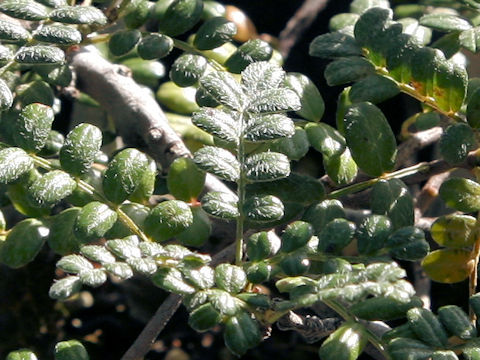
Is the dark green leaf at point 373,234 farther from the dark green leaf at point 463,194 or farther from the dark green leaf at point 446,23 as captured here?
the dark green leaf at point 446,23

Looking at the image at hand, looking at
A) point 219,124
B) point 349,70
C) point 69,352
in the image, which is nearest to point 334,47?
point 349,70

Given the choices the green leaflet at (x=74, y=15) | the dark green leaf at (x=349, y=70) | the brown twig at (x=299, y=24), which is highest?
the dark green leaf at (x=349, y=70)

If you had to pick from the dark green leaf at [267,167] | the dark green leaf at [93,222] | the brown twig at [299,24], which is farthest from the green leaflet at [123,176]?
the brown twig at [299,24]

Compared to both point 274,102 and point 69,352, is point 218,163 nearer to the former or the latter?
point 274,102

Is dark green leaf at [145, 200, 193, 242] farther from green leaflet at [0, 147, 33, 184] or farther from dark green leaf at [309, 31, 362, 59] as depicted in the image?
dark green leaf at [309, 31, 362, 59]

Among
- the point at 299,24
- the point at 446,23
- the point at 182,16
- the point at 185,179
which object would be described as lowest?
the point at 299,24

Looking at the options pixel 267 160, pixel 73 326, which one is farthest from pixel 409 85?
pixel 73 326

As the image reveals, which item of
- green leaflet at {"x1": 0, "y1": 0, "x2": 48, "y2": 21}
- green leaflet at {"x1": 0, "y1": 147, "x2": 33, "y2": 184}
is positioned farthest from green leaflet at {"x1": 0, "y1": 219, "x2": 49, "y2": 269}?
green leaflet at {"x1": 0, "y1": 0, "x2": 48, "y2": 21}
